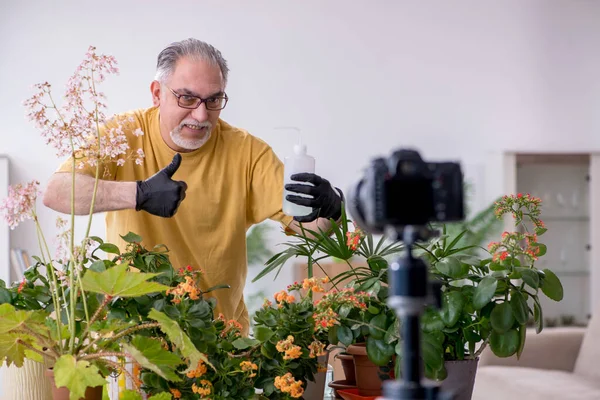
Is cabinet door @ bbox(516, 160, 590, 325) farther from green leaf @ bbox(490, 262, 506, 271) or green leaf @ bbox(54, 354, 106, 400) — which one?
green leaf @ bbox(54, 354, 106, 400)

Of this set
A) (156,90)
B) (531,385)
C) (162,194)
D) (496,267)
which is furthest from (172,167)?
(531,385)

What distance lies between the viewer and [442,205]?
68 centimetres

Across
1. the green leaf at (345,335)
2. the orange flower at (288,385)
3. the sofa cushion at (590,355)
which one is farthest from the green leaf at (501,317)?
the sofa cushion at (590,355)

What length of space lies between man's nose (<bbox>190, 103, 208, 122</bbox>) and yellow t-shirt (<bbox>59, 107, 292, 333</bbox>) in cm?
18

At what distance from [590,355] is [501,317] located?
2547mm

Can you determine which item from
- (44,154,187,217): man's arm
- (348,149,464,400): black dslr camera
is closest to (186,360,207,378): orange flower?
(348,149,464,400): black dslr camera

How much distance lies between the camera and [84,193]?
192cm

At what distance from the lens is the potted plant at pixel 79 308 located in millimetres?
1072

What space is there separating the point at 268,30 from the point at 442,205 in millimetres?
5118

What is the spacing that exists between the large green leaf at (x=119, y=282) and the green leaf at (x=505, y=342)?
56cm

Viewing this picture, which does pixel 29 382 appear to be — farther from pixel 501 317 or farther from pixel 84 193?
pixel 501 317

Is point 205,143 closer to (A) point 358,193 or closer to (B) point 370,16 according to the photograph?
(A) point 358,193

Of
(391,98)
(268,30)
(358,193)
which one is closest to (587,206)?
(391,98)

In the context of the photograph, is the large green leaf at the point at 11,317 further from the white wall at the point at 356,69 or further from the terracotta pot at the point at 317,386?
the white wall at the point at 356,69
